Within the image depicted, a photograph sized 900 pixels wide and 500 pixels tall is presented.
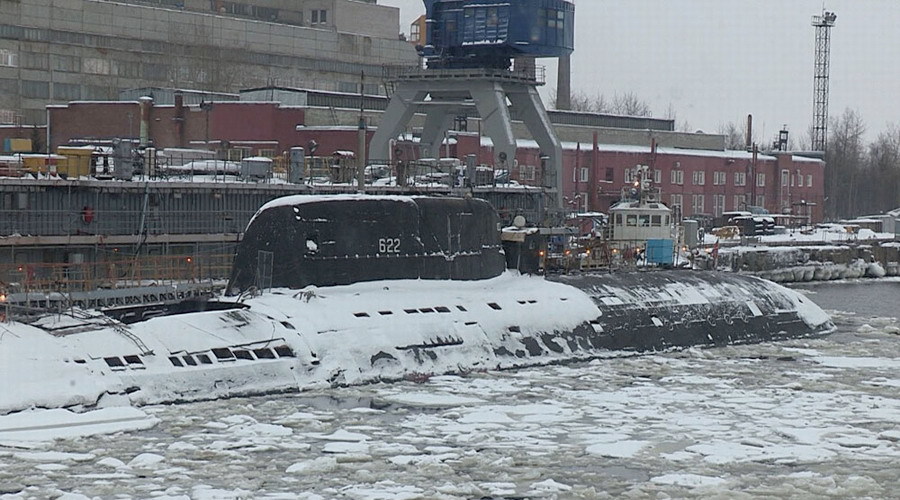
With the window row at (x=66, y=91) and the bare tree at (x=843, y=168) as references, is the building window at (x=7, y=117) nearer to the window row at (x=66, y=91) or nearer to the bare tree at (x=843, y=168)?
the window row at (x=66, y=91)

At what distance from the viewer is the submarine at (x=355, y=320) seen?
20.8m

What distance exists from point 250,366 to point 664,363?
9451 mm

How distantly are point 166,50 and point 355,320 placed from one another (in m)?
48.9

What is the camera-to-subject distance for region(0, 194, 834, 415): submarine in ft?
68.2

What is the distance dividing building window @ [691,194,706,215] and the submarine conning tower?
45.9 m

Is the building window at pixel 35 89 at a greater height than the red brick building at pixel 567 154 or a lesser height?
greater

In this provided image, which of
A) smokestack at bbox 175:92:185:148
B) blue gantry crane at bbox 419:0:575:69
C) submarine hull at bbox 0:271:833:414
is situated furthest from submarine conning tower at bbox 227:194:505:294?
smokestack at bbox 175:92:185:148

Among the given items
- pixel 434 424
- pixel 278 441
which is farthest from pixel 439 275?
pixel 278 441

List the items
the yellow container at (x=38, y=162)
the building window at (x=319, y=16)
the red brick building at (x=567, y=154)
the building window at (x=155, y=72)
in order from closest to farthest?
the yellow container at (x=38, y=162), the red brick building at (x=567, y=154), the building window at (x=155, y=72), the building window at (x=319, y=16)

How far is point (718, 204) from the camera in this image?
7512 centimetres

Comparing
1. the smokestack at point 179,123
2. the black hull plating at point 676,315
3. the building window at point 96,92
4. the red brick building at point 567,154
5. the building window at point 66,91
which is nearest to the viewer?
the black hull plating at point 676,315

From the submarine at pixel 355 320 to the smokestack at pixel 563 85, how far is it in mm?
46465

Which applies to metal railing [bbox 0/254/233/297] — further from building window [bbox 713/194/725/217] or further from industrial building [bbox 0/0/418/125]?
building window [bbox 713/194/725/217]

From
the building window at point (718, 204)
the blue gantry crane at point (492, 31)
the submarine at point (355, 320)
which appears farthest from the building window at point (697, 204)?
the submarine at point (355, 320)
